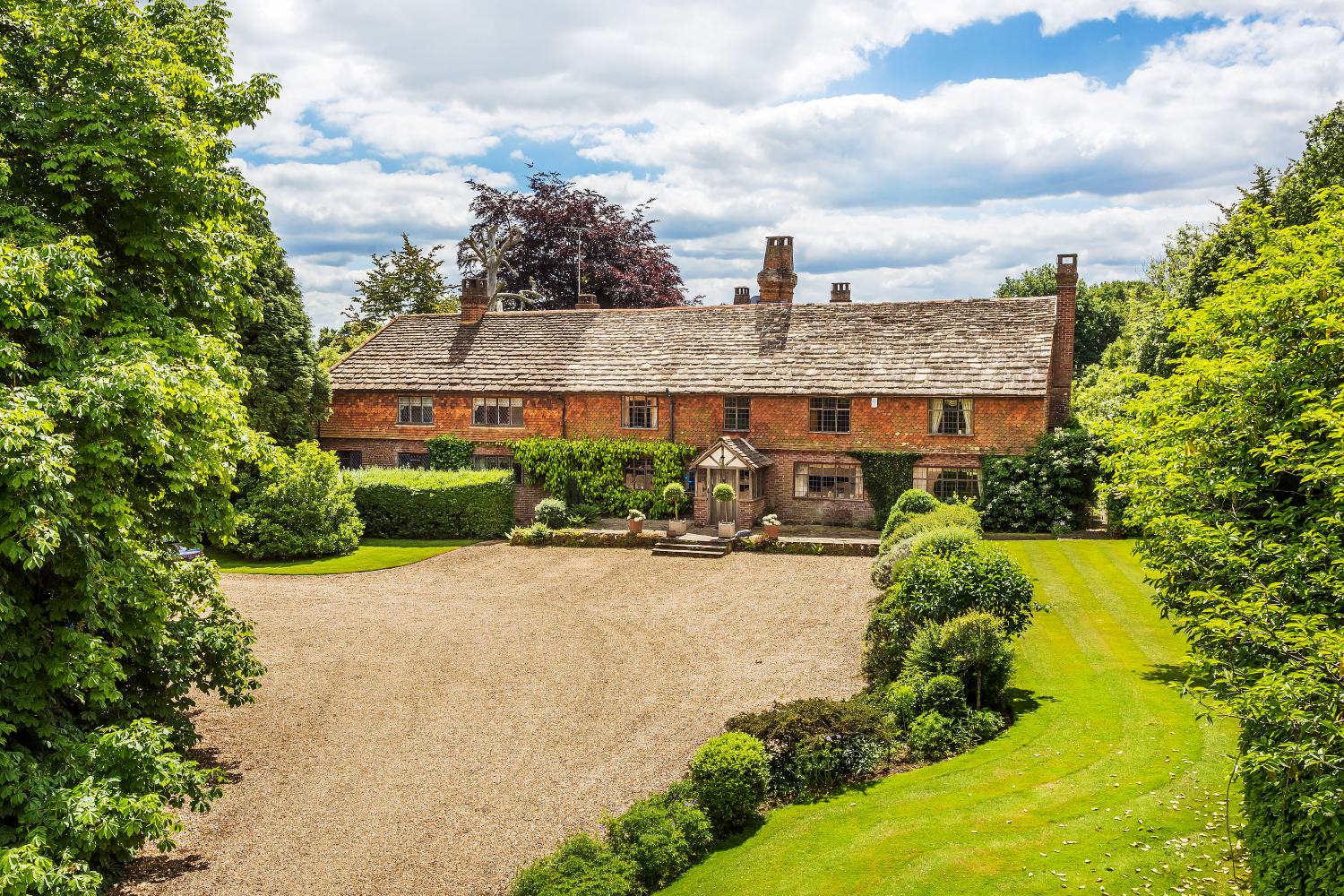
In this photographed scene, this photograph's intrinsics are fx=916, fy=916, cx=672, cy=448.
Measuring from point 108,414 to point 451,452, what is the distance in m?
30.5

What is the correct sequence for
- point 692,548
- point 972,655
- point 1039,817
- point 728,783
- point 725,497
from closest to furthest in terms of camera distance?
point 1039,817 → point 728,783 → point 972,655 → point 692,548 → point 725,497

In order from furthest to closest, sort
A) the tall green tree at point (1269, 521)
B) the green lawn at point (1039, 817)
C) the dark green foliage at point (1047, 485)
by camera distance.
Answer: the dark green foliage at point (1047, 485)
the green lawn at point (1039, 817)
the tall green tree at point (1269, 521)

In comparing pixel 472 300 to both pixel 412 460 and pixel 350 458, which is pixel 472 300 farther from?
pixel 350 458

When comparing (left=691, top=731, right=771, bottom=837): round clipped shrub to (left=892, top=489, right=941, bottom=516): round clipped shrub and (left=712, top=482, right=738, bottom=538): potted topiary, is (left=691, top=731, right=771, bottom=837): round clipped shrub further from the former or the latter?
(left=712, top=482, right=738, bottom=538): potted topiary

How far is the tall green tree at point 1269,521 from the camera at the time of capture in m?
7.72

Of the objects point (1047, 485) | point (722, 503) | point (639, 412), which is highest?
point (639, 412)

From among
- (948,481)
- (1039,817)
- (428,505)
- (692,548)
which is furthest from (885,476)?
(1039,817)

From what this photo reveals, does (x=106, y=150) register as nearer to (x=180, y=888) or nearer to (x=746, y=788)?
(x=180, y=888)

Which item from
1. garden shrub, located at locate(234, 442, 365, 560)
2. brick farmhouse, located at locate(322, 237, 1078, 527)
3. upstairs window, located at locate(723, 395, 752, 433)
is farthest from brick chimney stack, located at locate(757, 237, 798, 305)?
garden shrub, located at locate(234, 442, 365, 560)

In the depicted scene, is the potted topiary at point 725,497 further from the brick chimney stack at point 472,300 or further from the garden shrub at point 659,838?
the garden shrub at point 659,838

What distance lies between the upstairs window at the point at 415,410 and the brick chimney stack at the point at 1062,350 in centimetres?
2606

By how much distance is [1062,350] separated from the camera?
3628 centimetres

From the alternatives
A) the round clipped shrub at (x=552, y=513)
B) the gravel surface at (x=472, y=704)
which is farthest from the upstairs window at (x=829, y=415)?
the round clipped shrub at (x=552, y=513)

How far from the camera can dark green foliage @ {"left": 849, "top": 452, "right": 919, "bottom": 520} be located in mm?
34750
